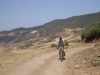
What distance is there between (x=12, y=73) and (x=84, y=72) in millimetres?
4383

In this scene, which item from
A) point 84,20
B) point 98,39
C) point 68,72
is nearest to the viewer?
point 68,72

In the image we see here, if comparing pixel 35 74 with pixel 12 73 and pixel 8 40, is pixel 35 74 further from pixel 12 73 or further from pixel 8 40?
pixel 8 40

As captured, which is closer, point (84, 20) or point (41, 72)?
point (41, 72)

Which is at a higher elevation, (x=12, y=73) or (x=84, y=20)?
(x=84, y=20)

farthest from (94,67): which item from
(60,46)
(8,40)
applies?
(8,40)

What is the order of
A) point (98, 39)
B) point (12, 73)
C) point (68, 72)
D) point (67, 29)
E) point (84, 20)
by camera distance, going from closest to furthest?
point (68, 72), point (12, 73), point (98, 39), point (67, 29), point (84, 20)

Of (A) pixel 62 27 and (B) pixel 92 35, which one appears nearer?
(B) pixel 92 35

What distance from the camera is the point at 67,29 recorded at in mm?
95875

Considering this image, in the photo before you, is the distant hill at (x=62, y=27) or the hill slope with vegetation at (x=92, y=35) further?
the distant hill at (x=62, y=27)

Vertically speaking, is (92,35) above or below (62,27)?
below

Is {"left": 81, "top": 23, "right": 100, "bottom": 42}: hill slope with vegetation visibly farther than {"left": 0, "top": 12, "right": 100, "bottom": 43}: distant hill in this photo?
No

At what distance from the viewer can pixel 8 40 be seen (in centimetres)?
13775

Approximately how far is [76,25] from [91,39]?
2460 inches

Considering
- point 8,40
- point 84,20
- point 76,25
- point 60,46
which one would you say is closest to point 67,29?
point 76,25
